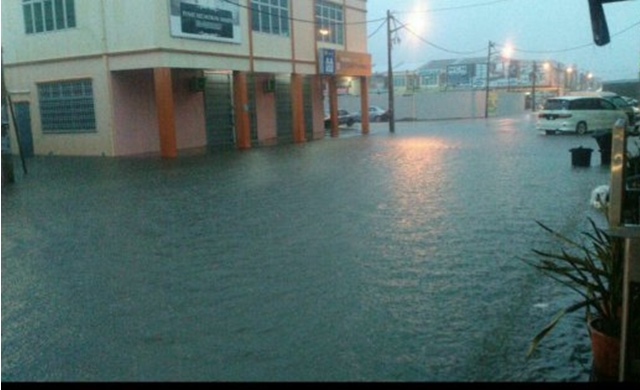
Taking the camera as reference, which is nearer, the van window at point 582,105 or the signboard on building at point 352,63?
the van window at point 582,105

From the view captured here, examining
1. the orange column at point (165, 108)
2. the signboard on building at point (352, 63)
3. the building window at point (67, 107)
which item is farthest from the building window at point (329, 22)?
the building window at point (67, 107)

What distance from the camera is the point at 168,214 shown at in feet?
35.7

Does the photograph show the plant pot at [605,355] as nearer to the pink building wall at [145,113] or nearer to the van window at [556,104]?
the pink building wall at [145,113]

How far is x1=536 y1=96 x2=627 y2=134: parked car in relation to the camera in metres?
28.6

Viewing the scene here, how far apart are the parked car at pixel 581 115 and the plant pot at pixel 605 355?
2667 cm

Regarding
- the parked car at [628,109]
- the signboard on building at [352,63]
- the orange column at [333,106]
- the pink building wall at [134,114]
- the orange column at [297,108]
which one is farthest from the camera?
the orange column at [333,106]

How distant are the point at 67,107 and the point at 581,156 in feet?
61.7

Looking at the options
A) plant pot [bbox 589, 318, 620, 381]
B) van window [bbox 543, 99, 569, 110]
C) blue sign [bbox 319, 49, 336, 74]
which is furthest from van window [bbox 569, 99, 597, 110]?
plant pot [bbox 589, 318, 620, 381]

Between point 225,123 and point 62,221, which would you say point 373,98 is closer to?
point 225,123

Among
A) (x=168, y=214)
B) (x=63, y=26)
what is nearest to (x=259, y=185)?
(x=168, y=214)

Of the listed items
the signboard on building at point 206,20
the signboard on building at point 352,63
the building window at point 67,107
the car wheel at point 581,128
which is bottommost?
the car wheel at point 581,128

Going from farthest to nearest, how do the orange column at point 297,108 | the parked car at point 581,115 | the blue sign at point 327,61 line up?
the blue sign at point 327,61 → the orange column at point 297,108 → the parked car at point 581,115

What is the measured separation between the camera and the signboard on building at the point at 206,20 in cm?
2280

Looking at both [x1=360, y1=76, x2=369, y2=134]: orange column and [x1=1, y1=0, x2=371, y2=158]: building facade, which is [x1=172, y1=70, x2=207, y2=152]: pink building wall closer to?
[x1=1, y1=0, x2=371, y2=158]: building facade
